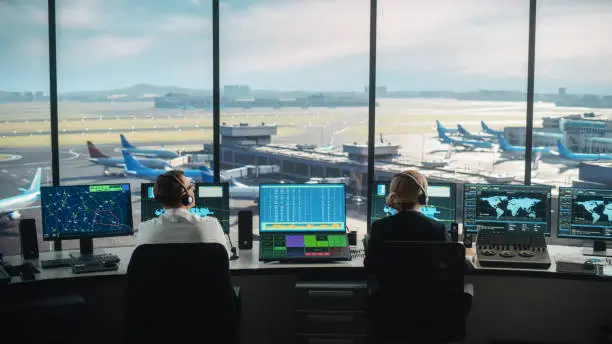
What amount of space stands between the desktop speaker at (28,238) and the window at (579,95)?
3.59 m

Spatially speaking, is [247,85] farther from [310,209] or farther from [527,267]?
[527,267]

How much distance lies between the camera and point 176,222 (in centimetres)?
297

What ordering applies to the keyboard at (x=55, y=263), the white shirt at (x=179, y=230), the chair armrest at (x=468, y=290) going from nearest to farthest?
the white shirt at (x=179, y=230) → the chair armrest at (x=468, y=290) → the keyboard at (x=55, y=263)

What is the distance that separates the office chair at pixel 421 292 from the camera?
295 centimetres

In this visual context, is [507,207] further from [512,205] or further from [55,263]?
[55,263]

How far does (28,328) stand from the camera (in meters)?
3.83

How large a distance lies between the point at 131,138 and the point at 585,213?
10.6 metres

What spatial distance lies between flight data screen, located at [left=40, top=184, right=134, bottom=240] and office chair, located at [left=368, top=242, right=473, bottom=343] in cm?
179

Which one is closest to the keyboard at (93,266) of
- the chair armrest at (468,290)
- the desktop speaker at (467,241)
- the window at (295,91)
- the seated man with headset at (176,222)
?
Result: the seated man with headset at (176,222)

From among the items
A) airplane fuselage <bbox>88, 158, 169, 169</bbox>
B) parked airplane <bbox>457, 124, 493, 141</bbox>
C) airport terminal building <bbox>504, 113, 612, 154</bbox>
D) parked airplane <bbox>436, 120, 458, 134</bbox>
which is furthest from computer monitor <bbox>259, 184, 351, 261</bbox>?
airplane fuselage <bbox>88, 158, 169, 169</bbox>

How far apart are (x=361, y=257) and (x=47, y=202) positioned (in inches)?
77.5

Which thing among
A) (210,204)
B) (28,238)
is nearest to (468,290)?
(210,204)

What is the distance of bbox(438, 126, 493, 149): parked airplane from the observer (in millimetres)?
7342

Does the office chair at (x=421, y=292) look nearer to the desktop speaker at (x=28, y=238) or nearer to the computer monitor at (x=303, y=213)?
the computer monitor at (x=303, y=213)
